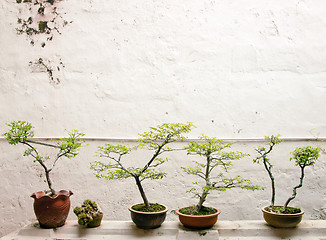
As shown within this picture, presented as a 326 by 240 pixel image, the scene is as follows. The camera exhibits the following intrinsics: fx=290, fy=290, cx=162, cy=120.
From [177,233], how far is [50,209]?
3.13ft

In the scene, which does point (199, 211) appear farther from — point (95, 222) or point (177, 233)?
point (95, 222)

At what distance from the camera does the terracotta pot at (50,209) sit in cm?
214

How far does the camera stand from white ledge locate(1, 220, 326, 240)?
2.08 metres

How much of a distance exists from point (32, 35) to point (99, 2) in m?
0.78

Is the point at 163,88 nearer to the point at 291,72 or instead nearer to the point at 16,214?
the point at 291,72

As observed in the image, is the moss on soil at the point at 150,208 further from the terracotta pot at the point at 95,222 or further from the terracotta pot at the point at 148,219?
the terracotta pot at the point at 95,222

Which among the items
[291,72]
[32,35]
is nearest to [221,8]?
[291,72]

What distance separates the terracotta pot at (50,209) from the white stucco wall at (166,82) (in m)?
0.55

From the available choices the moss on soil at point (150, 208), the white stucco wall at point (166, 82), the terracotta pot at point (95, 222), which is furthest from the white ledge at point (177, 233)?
the white stucco wall at point (166, 82)

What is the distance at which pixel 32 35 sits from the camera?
303 centimetres

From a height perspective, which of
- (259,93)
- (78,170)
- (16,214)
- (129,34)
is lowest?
(16,214)

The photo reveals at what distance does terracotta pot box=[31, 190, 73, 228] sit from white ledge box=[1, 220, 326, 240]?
58 millimetres

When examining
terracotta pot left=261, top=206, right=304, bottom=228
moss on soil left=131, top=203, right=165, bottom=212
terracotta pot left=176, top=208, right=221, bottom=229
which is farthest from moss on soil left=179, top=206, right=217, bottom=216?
terracotta pot left=261, top=206, right=304, bottom=228

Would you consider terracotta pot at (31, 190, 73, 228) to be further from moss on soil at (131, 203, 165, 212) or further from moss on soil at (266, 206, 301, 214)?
moss on soil at (266, 206, 301, 214)
